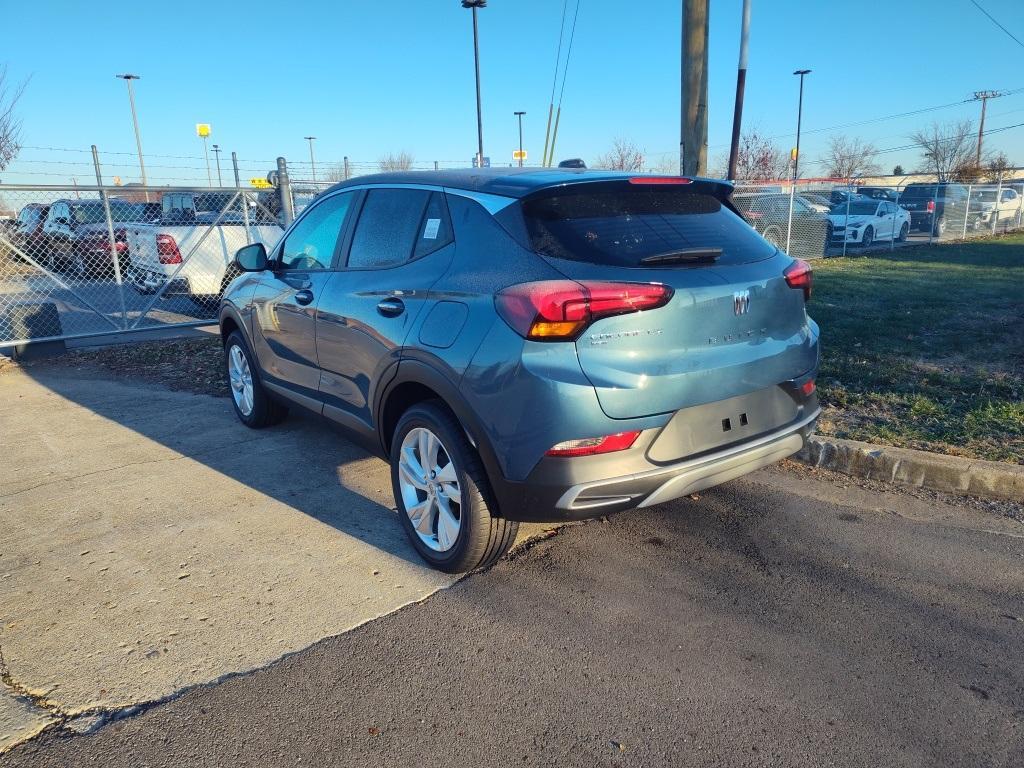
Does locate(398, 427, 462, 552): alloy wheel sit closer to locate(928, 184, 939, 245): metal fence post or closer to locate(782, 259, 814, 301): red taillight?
locate(782, 259, 814, 301): red taillight

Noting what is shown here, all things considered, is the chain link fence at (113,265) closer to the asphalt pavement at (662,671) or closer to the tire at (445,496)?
the tire at (445,496)

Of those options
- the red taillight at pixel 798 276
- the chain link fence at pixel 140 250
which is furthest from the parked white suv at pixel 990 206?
the red taillight at pixel 798 276

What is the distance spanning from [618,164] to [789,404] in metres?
35.1

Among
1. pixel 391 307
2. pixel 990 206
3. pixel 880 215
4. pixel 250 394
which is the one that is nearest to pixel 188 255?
pixel 250 394

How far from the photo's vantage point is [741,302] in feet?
10.2

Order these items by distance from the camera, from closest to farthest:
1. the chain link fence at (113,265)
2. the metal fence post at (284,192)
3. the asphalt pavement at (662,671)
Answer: the asphalt pavement at (662,671) → the chain link fence at (113,265) → the metal fence post at (284,192)

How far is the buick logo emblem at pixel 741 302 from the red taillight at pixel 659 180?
2.10 ft

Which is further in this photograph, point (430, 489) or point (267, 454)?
point (267, 454)

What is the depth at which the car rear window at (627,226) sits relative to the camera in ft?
9.84

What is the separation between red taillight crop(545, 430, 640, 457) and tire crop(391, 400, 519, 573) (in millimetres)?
468

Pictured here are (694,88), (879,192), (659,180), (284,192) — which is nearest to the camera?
(659,180)

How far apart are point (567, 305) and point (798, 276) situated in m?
1.32

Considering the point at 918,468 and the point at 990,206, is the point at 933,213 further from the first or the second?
the point at 918,468

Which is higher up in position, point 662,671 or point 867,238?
point 867,238
